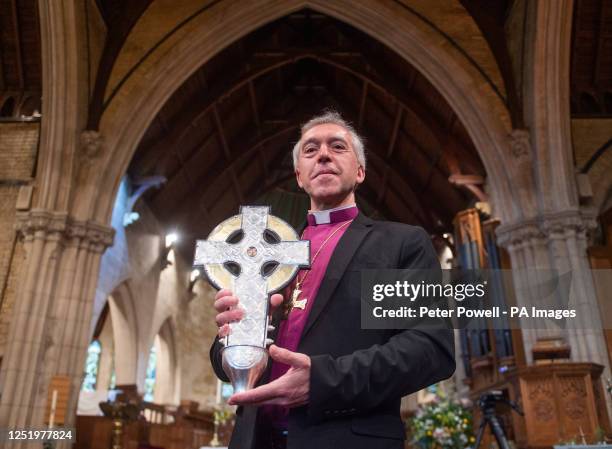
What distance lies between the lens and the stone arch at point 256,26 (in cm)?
858

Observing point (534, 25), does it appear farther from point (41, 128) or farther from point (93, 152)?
point (41, 128)

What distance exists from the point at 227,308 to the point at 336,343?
23 cm

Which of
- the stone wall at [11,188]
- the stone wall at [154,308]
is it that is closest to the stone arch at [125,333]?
the stone wall at [154,308]

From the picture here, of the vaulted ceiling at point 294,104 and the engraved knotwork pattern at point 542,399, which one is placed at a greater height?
the vaulted ceiling at point 294,104

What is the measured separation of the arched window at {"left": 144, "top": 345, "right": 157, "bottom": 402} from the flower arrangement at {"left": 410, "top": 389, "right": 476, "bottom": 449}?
34.4 ft

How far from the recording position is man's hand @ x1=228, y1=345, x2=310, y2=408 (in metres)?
0.89

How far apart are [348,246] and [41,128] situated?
8592mm

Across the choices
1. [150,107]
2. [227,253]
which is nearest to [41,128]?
[150,107]

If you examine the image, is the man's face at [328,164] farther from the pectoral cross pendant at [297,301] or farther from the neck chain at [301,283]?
the pectoral cross pendant at [297,301]

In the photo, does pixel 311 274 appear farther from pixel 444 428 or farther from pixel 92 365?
pixel 92 365

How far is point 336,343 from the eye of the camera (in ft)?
3.52

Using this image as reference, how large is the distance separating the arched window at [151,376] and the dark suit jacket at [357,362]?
15.0 m

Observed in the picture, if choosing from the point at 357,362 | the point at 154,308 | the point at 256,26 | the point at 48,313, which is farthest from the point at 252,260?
the point at 154,308

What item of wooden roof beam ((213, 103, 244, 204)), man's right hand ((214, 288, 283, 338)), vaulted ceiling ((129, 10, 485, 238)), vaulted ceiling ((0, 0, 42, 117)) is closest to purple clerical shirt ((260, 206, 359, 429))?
man's right hand ((214, 288, 283, 338))
